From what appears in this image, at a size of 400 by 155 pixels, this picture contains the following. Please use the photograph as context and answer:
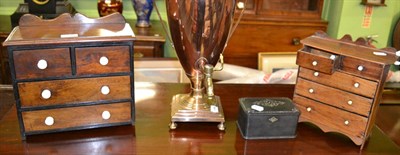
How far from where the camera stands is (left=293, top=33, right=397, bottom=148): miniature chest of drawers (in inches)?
38.3

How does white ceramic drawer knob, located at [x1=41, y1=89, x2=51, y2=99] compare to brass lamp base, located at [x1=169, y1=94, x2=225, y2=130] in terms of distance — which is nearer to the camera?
white ceramic drawer knob, located at [x1=41, y1=89, x2=51, y2=99]

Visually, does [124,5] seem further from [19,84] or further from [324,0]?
[19,84]

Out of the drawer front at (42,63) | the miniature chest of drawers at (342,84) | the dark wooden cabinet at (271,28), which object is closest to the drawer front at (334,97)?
the miniature chest of drawers at (342,84)

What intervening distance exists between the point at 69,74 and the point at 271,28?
205cm

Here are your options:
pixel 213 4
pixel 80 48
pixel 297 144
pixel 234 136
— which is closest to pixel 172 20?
pixel 213 4

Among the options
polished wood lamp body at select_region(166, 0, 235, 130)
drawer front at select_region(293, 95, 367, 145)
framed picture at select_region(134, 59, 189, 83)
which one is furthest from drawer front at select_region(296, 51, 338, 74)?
framed picture at select_region(134, 59, 189, 83)

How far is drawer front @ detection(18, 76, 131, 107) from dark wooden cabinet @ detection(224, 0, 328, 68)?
1.83 metres

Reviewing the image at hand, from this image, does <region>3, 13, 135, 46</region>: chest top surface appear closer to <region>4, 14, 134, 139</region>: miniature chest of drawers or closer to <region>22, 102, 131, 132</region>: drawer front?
<region>4, 14, 134, 139</region>: miniature chest of drawers

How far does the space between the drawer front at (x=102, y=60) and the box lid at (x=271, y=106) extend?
348 millimetres

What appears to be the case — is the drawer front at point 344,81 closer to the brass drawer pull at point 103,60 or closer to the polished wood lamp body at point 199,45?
the polished wood lamp body at point 199,45

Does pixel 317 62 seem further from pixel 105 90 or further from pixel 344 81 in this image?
pixel 105 90

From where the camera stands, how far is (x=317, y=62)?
1.04 m

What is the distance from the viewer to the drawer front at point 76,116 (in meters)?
1.00

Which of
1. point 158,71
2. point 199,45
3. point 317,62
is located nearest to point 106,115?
point 199,45
